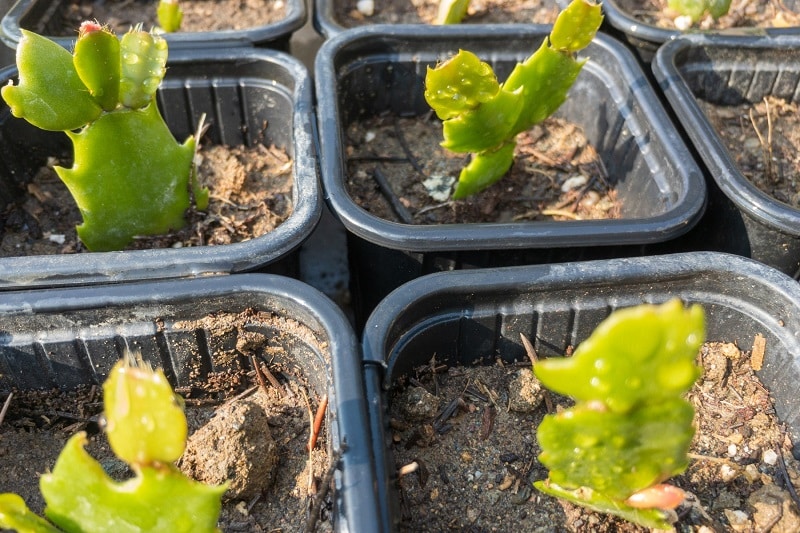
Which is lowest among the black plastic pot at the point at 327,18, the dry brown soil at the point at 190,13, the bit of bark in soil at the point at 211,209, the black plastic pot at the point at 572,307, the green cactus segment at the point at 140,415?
the bit of bark in soil at the point at 211,209

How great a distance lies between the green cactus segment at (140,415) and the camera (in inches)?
22.8

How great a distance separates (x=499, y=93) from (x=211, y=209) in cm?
56

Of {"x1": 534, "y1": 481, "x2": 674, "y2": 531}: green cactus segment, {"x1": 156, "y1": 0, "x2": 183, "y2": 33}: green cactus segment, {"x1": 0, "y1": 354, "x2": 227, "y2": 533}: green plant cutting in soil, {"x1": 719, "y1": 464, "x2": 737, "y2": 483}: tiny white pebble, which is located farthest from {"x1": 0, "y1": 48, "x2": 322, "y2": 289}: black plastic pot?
{"x1": 719, "y1": 464, "x2": 737, "y2": 483}: tiny white pebble

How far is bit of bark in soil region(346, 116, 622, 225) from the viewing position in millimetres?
1342

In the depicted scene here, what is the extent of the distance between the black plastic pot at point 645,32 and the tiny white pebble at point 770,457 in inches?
35.9

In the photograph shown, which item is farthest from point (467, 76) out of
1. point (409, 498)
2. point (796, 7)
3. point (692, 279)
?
point (796, 7)

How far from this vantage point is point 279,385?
976mm

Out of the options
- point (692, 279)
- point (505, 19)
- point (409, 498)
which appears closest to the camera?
point (409, 498)

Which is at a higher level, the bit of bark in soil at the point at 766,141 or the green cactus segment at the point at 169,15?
the green cactus segment at the point at 169,15

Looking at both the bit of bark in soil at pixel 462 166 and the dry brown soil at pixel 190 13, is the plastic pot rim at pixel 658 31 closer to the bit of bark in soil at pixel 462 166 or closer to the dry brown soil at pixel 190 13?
the bit of bark in soil at pixel 462 166

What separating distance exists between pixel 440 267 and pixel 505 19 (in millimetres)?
952

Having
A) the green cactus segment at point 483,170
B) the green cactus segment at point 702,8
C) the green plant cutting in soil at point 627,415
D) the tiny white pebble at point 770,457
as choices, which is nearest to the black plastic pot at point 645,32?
the green cactus segment at point 702,8

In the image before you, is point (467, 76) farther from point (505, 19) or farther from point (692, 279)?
point (505, 19)

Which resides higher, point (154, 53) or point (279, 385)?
point (154, 53)
